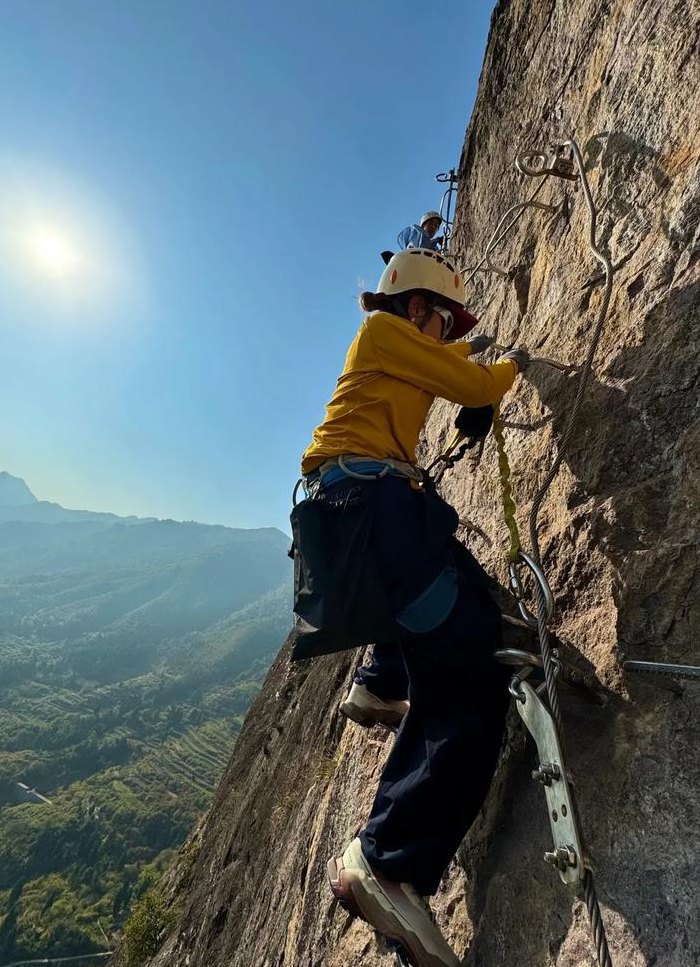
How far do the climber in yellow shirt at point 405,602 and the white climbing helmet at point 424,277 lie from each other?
19.1 inches

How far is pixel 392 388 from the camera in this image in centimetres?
325

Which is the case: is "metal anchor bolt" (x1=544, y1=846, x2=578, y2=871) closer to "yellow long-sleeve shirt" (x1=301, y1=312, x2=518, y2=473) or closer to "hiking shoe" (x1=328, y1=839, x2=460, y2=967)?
"hiking shoe" (x1=328, y1=839, x2=460, y2=967)

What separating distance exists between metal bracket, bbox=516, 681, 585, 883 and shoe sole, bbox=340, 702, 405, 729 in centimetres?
163

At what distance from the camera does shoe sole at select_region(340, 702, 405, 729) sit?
12.7 ft

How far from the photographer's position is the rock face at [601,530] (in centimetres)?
218

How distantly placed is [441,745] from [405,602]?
67 cm

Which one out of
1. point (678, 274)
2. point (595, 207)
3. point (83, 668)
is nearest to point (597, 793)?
point (678, 274)

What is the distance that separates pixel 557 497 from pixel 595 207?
2025 millimetres

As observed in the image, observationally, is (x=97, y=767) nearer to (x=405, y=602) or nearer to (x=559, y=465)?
(x=405, y=602)

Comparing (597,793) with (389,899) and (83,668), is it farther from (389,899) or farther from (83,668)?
(83,668)

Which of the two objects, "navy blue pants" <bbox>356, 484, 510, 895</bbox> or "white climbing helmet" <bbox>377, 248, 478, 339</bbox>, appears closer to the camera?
"navy blue pants" <bbox>356, 484, 510, 895</bbox>

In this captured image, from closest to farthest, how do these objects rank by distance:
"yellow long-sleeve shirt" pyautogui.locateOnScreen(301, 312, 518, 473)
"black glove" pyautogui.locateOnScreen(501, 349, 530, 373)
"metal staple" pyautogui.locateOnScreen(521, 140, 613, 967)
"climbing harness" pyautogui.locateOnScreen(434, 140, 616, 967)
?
"climbing harness" pyautogui.locateOnScreen(434, 140, 616, 967) → "metal staple" pyautogui.locateOnScreen(521, 140, 613, 967) → "yellow long-sleeve shirt" pyautogui.locateOnScreen(301, 312, 518, 473) → "black glove" pyautogui.locateOnScreen(501, 349, 530, 373)

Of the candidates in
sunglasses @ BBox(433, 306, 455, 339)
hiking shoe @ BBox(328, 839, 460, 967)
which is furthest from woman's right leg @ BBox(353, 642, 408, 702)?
sunglasses @ BBox(433, 306, 455, 339)

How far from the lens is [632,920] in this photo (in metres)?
2.00
